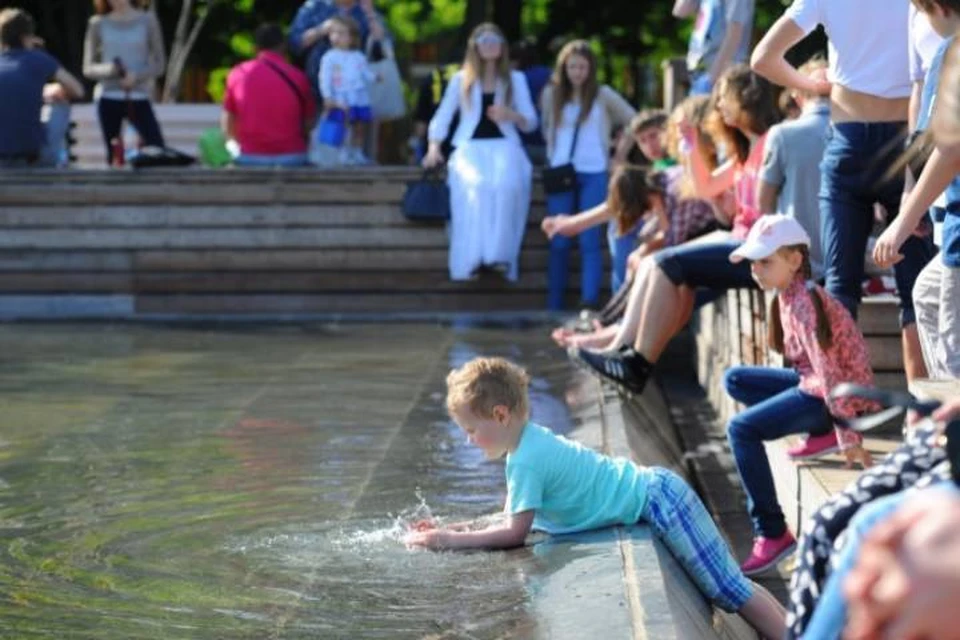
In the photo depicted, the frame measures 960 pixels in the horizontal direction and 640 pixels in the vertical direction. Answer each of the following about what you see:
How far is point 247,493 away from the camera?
7797 millimetres

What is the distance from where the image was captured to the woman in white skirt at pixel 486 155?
50.6 ft

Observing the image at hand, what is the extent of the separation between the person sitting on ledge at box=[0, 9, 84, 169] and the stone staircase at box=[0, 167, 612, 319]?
0.42 meters

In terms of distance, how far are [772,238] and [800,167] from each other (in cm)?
192

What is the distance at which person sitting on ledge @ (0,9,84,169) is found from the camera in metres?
16.5

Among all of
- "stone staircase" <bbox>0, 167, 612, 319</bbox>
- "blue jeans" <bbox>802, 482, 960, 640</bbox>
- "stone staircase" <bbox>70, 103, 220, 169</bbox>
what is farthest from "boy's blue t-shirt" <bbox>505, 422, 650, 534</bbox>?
"stone staircase" <bbox>70, 103, 220, 169</bbox>

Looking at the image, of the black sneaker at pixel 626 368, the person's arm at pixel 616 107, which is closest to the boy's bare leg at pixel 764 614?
the black sneaker at pixel 626 368

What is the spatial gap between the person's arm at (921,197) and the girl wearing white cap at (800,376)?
438 mm

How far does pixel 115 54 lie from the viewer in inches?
675

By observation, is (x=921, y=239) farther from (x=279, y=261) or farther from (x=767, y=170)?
(x=279, y=261)

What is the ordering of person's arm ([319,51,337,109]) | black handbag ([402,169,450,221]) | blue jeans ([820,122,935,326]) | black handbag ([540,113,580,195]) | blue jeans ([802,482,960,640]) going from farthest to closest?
person's arm ([319,51,337,109]), black handbag ([402,169,450,221]), black handbag ([540,113,580,195]), blue jeans ([820,122,935,326]), blue jeans ([802,482,960,640])

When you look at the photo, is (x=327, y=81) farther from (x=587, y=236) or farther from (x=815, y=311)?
(x=815, y=311)

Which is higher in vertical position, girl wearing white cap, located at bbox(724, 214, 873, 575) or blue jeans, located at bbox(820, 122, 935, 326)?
blue jeans, located at bbox(820, 122, 935, 326)

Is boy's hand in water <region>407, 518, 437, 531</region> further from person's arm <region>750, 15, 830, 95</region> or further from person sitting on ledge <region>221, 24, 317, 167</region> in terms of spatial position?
person sitting on ledge <region>221, 24, 317, 167</region>

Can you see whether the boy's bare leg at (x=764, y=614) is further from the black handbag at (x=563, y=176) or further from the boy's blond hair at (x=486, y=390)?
the black handbag at (x=563, y=176)
